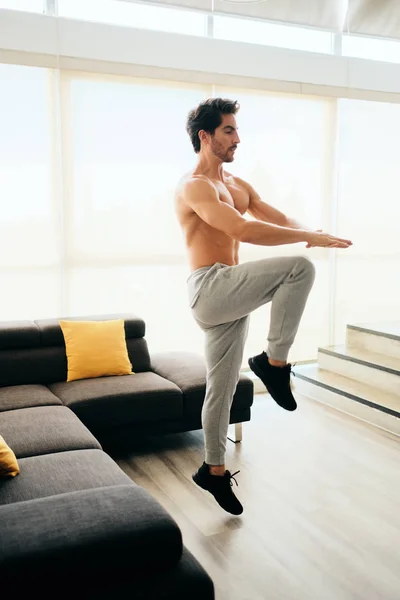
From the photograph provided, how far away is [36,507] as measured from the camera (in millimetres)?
2012

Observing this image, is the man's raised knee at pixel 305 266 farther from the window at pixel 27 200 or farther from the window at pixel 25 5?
the window at pixel 25 5

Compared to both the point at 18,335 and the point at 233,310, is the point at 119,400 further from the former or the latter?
the point at 233,310

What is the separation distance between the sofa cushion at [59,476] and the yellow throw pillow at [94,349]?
1.25 metres

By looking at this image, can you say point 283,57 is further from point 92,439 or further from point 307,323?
point 92,439

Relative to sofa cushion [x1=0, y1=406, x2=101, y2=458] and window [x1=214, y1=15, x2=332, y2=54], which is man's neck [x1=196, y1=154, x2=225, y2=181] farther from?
window [x1=214, y1=15, x2=332, y2=54]

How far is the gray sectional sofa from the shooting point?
1.76 m

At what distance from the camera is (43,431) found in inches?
118

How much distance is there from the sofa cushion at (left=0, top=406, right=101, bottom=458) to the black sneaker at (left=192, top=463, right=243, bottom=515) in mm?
517

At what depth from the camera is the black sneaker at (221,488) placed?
110 inches

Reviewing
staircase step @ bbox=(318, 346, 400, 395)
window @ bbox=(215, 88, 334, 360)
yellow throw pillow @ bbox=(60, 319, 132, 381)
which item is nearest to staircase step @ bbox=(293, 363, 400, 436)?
staircase step @ bbox=(318, 346, 400, 395)

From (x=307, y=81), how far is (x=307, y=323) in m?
2.07

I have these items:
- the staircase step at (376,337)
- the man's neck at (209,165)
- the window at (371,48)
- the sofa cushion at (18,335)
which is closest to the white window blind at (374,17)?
the window at (371,48)

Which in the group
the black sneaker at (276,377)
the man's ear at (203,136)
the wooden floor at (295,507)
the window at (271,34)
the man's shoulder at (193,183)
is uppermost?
the window at (271,34)

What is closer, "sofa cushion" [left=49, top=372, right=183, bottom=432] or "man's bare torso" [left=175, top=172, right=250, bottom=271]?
"man's bare torso" [left=175, top=172, right=250, bottom=271]
